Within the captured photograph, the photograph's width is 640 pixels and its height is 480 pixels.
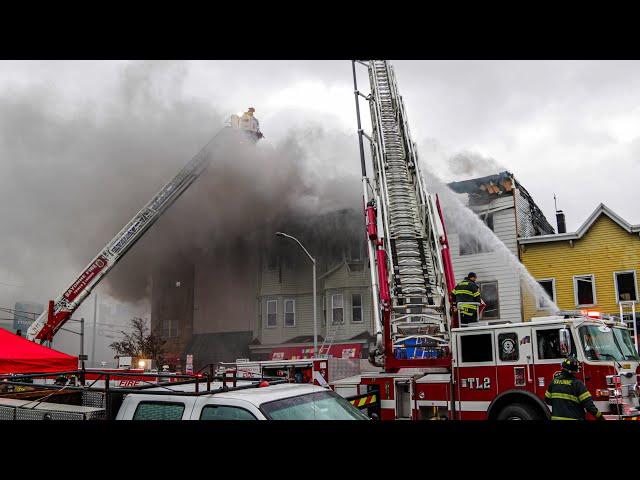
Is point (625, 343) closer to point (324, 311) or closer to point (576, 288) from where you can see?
point (576, 288)

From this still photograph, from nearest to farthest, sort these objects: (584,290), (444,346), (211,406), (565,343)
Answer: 1. (211,406)
2. (565,343)
3. (444,346)
4. (584,290)

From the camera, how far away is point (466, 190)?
21.5 metres

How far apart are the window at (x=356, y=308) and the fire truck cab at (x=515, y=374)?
8.96m

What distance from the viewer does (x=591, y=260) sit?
19.3 meters

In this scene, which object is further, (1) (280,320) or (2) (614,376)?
(1) (280,320)

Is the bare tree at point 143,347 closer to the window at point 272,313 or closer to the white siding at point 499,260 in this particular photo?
the window at point 272,313

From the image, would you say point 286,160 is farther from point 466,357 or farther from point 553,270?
point 466,357

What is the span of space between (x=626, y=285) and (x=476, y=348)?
39.4 ft

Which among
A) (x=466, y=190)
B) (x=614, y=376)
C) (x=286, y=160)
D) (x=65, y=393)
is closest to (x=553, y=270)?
(x=466, y=190)

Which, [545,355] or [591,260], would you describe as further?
[591,260]

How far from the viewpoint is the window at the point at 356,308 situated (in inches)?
731

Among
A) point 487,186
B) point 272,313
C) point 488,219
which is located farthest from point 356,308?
point 487,186

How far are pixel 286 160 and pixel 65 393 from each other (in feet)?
67.8
